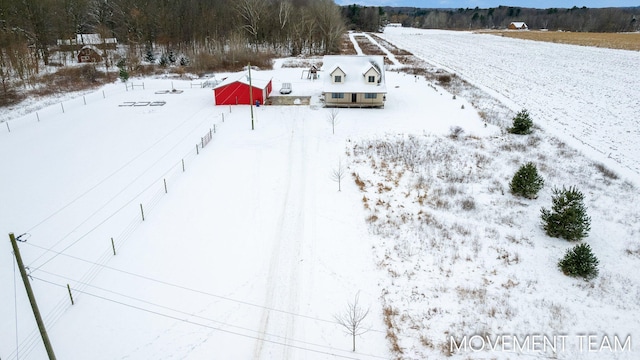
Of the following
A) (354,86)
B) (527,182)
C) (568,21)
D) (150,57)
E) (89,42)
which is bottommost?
(527,182)

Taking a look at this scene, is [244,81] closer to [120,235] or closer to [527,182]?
[120,235]

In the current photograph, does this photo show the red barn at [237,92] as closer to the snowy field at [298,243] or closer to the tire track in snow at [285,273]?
the snowy field at [298,243]

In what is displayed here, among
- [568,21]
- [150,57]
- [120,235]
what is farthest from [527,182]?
[568,21]

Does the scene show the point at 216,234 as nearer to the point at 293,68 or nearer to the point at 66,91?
the point at 66,91

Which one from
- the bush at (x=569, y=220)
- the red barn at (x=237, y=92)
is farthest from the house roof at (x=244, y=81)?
the bush at (x=569, y=220)

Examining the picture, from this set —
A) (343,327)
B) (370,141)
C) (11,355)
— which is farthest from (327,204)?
(11,355)

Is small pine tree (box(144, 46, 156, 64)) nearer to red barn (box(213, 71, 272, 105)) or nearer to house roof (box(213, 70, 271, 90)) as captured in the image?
house roof (box(213, 70, 271, 90))
